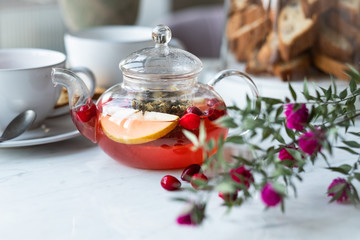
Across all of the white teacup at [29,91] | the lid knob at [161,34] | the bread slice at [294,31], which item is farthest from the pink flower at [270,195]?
the bread slice at [294,31]

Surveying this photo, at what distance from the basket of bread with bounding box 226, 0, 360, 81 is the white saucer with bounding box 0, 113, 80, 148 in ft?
1.16

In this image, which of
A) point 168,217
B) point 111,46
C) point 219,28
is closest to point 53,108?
point 111,46

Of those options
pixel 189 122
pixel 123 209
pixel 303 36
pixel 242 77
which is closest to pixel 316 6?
pixel 303 36

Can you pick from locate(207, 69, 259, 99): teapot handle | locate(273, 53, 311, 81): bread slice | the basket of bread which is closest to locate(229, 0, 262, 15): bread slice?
the basket of bread

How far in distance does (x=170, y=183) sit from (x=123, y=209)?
0.06 meters

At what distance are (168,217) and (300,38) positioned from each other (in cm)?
48

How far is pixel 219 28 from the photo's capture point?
5.88 feet

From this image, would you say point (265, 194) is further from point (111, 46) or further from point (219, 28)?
point (219, 28)

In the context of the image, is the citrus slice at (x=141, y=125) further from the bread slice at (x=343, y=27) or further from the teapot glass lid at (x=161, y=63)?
the bread slice at (x=343, y=27)

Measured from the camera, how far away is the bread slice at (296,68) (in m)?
0.88

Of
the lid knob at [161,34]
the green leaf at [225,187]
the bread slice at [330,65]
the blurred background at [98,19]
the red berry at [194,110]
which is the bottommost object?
the blurred background at [98,19]

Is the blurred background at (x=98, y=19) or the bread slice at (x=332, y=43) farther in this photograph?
the blurred background at (x=98, y=19)

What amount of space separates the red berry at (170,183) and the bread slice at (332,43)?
43cm

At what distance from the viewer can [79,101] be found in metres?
0.62
